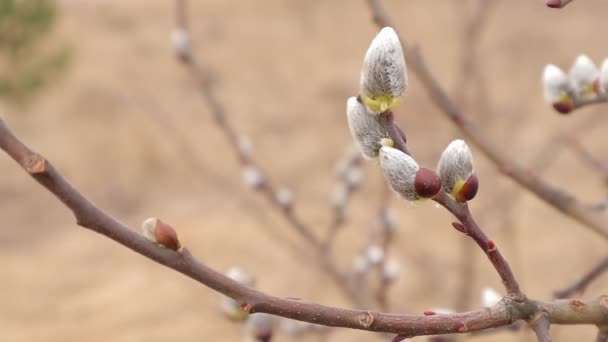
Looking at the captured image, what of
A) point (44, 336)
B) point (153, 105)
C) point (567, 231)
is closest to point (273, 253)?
point (44, 336)

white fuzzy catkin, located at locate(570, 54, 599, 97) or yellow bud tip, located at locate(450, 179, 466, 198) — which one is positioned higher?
white fuzzy catkin, located at locate(570, 54, 599, 97)

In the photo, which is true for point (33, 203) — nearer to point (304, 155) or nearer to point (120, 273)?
point (120, 273)

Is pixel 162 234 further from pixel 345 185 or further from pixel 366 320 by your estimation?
pixel 345 185

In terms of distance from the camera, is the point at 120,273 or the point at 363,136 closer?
the point at 363,136

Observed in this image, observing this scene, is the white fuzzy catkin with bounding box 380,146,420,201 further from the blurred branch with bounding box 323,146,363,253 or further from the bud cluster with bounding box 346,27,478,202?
the blurred branch with bounding box 323,146,363,253

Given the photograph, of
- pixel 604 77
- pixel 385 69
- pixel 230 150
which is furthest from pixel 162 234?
pixel 230 150

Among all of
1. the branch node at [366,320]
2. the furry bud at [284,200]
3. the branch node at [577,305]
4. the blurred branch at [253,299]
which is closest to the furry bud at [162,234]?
the blurred branch at [253,299]

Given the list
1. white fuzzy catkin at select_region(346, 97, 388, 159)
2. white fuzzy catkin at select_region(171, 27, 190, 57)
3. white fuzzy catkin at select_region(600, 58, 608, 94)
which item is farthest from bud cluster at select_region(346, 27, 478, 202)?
white fuzzy catkin at select_region(171, 27, 190, 57)
